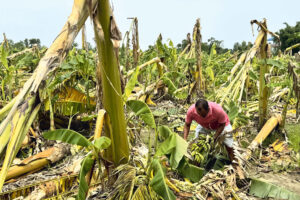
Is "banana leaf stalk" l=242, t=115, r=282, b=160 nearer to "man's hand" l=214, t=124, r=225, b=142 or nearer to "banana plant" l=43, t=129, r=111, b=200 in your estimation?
"man's hand" l=214, t=124, r=225, b=142

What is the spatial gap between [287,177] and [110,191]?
99.1 inches

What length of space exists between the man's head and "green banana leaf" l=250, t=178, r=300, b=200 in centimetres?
103

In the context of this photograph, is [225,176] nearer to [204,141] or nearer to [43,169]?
[204,141]

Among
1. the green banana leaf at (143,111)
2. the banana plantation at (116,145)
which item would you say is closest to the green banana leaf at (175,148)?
the banana plantation at (116,145)

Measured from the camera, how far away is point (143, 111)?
7.18ft

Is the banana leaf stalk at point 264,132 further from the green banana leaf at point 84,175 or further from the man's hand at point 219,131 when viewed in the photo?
the green banana leaf at point 84,175

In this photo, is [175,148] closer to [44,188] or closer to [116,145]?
[116,145]

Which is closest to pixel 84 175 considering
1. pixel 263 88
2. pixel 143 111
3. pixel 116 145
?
pixel 116 145

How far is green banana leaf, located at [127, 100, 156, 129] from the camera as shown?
7.11 ft

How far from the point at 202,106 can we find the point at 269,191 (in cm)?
124

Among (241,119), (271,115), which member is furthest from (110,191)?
(271,115)

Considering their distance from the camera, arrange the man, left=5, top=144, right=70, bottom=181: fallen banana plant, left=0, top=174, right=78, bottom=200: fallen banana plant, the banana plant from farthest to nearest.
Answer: the man < left=5, top=144, right=70, bottom=181: fallen banana plant < left=0, top=174, right=78, bottom=200: fallen banana plant < the banana plant

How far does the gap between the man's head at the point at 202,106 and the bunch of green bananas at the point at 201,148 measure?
1.34 ft

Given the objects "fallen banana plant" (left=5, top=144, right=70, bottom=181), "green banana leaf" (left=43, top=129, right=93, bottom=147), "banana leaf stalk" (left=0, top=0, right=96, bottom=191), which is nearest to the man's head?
"green banana leaf" (left=43, top=129, right=93, bottom=147)
